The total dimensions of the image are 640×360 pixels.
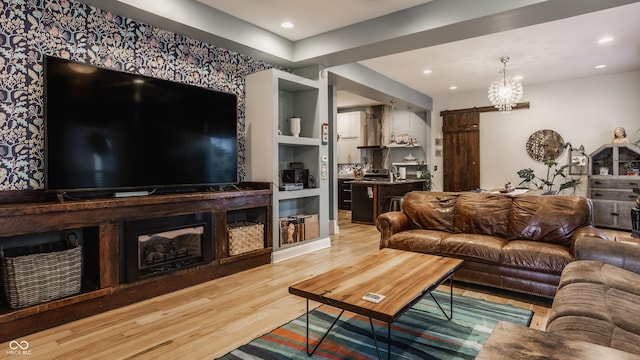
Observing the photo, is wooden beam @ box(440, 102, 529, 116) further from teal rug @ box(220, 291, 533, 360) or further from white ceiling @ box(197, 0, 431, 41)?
teal rug @ box(220, 291, 533, 360)

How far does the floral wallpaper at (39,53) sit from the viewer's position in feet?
8.73

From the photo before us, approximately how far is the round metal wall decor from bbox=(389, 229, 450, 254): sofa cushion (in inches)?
194

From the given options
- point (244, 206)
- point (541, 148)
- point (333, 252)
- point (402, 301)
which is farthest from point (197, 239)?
point (541, 148)

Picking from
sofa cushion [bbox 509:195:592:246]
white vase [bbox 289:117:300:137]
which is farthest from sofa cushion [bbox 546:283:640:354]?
white vase [bbox 289:117:300:137]

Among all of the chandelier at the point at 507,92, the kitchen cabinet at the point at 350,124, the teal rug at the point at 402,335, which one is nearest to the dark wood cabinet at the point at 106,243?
the teal rug at the point at 402,335

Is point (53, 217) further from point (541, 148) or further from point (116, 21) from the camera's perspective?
point (541, 148)

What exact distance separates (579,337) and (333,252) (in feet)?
11.2

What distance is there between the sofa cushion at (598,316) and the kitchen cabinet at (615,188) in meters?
5.55

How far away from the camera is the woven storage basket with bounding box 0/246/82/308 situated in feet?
7.72

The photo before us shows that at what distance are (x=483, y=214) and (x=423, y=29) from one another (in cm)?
198

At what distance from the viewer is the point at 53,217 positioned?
2508 millimetres

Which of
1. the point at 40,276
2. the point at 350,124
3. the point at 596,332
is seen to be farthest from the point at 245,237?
the point at 350,124

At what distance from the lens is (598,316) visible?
5.12 feet

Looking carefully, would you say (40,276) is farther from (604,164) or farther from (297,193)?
(604,164)
